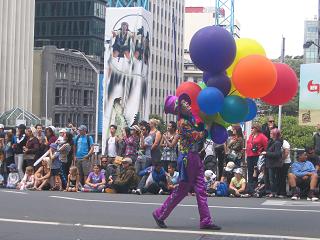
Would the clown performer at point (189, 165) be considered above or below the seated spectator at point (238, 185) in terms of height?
above

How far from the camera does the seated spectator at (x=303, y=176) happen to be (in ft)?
51.9

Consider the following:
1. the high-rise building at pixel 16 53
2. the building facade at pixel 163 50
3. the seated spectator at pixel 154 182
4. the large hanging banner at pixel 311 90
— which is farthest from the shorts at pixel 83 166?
the building facade at pixel 163 50

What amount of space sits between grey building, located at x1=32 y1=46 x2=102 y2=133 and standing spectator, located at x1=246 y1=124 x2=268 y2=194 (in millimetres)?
78079

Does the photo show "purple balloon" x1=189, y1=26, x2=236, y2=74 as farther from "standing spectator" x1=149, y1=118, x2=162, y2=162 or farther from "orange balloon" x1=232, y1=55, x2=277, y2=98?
"standing spectator" x1=149, y1=118, x2=162, y2=162

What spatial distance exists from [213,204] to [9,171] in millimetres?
7711

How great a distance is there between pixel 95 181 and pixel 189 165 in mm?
8190

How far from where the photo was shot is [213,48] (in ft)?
33.8

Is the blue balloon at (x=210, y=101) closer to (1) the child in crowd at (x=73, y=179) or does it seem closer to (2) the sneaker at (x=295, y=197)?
(2) the sneaker at (x=295, y=197)

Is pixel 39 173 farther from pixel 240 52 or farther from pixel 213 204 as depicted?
pixel 240 52

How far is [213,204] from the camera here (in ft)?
45.5

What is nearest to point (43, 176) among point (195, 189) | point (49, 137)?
point (49, 137)

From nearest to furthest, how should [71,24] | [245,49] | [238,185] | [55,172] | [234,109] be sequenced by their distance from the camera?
[234,109], [245,49], [238,185], [55,172], [71,24]

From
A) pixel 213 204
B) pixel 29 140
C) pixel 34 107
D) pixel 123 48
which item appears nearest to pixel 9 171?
pixel 29 140

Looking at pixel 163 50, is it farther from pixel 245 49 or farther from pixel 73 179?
pixel 245 49
